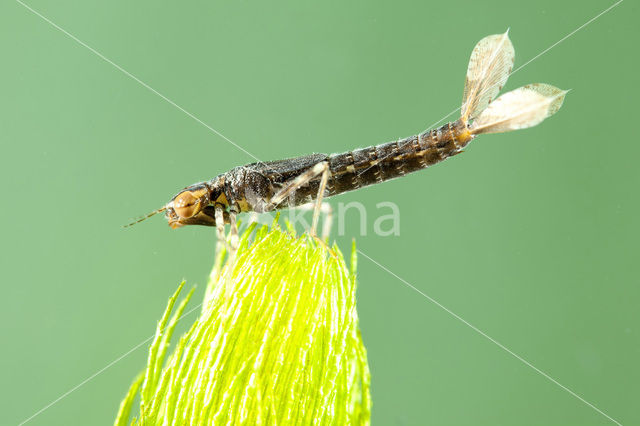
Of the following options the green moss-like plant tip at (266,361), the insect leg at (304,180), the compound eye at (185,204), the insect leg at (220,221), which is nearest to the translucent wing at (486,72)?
the insect leg at (304,180)

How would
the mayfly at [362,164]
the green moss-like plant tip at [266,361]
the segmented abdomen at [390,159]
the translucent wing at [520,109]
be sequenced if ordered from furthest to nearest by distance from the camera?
the segmented abdomen at [390,159], the mayfly at [362,164], the translucent wing at [520,109], the green moss-like plant tip at [266,361]

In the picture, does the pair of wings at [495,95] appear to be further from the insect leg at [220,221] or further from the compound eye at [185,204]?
the compound eye at [185,204]

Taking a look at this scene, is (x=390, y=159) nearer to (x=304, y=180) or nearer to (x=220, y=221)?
(x=304, y=180)

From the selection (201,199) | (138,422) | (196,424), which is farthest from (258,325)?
(201,199)

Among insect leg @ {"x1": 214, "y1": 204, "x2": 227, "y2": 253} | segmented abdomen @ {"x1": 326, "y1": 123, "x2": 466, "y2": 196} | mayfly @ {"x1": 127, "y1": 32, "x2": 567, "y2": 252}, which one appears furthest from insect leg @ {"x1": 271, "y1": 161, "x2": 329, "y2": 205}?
insect leg @ {"x1": 214, "y1": 204, "x2": 227, "y2": 253}

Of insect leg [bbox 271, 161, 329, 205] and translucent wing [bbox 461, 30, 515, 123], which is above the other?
translucent wing [bbox 461, 30, 515, 123]

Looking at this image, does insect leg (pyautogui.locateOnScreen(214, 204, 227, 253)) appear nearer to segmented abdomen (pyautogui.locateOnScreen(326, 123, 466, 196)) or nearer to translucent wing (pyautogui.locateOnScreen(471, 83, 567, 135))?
segmented abdomen (pyautogui.locateOnScreen(326, 123, 466, 196))
